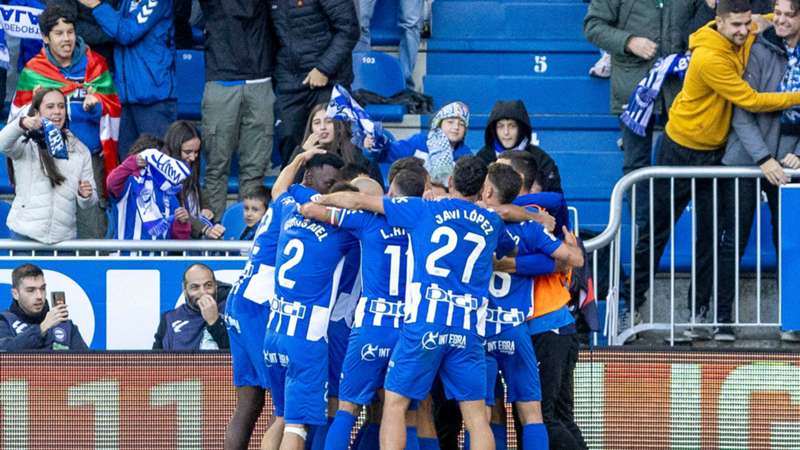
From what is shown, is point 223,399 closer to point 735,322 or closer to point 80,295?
point 80,295

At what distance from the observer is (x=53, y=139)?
12766mm

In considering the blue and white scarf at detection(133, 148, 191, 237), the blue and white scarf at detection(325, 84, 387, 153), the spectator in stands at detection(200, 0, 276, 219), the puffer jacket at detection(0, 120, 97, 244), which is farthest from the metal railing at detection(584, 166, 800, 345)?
the puffer jacket at detection(0, 120, 97, 244)

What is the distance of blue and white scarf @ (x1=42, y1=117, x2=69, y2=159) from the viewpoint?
41.8 feet

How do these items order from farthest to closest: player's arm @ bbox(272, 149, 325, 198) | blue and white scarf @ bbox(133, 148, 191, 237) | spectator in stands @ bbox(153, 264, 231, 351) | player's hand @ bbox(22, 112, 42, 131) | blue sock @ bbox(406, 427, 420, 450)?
blue and white scarf @ bbox(133, 148, 191, 237) < player's hand @ bbox(22, 112, 42, 131) < spectator in stands @ bbox(153, 264, 231, 351) < player's arm @ bbox(272, 149, 325, 198) < blue sock @ bbox(406, 427, 420, 450)

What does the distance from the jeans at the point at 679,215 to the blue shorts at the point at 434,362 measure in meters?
3.10

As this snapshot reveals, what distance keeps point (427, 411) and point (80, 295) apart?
3.21 meters

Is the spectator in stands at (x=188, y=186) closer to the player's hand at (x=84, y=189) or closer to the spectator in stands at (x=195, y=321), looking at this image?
the player's hand at (x=84, y=189)

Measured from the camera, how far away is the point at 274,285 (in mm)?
10773

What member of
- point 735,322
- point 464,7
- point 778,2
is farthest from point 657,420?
point 464,7

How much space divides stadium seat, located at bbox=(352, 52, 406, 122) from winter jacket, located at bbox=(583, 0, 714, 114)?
1.81 metres

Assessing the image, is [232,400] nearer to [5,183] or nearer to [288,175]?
[288,175]

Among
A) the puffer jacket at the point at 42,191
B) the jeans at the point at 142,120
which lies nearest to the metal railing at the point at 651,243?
the puffer jacket at the point at 42,191

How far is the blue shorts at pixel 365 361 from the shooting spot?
10359mm

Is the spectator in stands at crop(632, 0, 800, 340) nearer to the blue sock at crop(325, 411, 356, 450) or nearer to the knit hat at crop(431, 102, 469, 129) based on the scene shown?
the knit hat at crop(431, 102, 469, 129)
